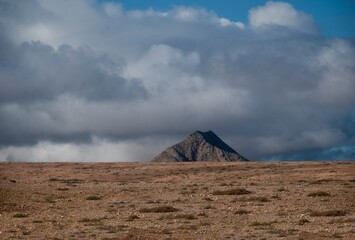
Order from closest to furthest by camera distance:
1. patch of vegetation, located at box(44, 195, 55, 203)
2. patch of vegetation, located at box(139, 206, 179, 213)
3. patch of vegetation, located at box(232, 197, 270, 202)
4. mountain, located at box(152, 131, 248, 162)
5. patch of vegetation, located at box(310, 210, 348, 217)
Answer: patch of vegetation, located at box(310, 210, 348, 217) < patch of vegetation, located at box(139, 206, 179, 213) < patch of vegetation, located at box(232, 197, 270, 202) < patch of vegetation, located at box(44, 195, 55, 203) < mountain, located at box(152, 131, 248, 162)

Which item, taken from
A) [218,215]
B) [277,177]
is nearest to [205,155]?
[277,177]

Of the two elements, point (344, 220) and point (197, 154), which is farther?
point (197, 154)

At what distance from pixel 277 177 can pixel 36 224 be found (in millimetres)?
47278

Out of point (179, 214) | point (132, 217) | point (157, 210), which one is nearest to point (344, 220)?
point (179, 214)

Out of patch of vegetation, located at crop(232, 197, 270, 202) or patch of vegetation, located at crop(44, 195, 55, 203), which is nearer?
patch of vegetation, located at crop(232, 197, 270, 202)

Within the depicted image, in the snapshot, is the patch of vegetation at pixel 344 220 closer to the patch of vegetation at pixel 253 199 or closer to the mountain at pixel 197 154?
the patch of vegetation at pixel 253 199

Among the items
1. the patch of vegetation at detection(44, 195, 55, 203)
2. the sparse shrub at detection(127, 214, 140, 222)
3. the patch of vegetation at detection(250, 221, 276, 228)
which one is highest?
the patch of vegetation at detection(44, 195, 55, 203)

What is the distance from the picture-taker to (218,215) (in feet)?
117

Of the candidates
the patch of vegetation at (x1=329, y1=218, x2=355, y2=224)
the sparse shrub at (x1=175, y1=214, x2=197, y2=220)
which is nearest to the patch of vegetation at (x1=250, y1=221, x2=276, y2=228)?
the patch of vegetation at (x1=329, y1=218, x2=355, y2=224)

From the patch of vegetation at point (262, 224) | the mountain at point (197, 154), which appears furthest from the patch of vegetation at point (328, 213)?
the mountain at point (197, 154)

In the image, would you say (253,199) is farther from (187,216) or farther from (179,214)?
(187,216)

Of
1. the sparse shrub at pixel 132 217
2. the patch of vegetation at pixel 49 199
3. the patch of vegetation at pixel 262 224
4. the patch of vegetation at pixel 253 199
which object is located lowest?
the patch of vegetation at pixel 262 224

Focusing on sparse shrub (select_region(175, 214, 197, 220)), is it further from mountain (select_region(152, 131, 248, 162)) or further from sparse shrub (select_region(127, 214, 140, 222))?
mountain (select_region(152, 131, 248, 162))

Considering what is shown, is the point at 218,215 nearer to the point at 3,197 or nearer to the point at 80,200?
the point at 80,200
